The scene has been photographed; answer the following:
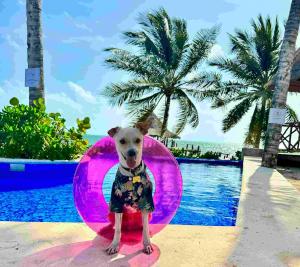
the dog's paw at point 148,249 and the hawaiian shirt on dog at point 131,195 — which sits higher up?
the hawaiian shirt on dog at point 131,195

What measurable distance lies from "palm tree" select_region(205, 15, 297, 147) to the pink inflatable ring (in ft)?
55.4

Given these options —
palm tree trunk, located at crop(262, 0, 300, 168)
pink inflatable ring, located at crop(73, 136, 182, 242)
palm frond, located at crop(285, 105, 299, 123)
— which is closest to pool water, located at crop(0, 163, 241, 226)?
pink inflatable ring, located at crop(73, 136, 182, 242)

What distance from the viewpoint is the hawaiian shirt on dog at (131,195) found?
8.95ft

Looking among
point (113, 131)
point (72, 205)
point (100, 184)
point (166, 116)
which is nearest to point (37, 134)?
point (72, 205)

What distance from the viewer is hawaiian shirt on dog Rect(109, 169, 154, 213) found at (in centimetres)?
273

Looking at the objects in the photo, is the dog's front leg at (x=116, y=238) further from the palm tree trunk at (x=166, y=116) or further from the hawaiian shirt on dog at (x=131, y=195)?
the palm tree trunk at (x=166, y=116)

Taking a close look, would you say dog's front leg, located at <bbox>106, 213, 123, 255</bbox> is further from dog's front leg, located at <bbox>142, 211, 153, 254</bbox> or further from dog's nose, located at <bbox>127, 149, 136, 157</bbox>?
dog's nose, located at <bbox>127, 149, 136, 157</bbox>

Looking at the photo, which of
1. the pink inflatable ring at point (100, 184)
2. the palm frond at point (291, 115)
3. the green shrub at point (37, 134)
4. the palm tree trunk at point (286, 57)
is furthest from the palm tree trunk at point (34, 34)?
the palm frond at point (291, 115)

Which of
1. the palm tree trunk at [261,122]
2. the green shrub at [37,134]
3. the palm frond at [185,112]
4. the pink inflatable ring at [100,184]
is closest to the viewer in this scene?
the pink inflatable ring at [100,184]

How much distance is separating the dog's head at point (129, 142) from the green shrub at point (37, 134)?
7.46m

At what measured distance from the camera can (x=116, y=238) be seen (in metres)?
2.78

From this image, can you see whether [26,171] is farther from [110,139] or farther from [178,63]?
[178,63]

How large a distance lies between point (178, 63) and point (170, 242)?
18.1 m

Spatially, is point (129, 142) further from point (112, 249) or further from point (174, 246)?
point (174, 246)
